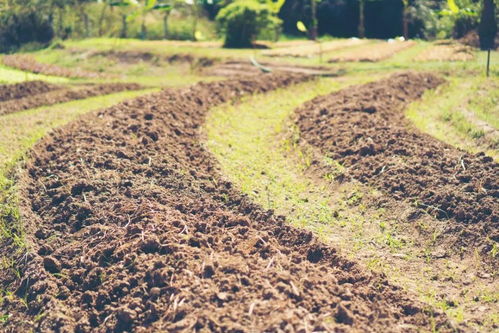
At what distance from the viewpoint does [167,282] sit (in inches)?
199

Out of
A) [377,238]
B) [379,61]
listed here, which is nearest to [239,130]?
[377,238]

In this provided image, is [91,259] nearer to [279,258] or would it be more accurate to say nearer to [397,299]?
[279,258]

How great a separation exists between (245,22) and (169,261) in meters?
20.5

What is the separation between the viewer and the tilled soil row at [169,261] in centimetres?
471

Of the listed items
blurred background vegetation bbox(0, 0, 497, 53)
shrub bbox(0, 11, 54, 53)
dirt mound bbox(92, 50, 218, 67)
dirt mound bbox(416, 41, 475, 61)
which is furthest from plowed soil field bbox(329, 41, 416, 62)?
shrub bbox(0, 11, 54, 53)

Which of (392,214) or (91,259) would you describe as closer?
(91,259)

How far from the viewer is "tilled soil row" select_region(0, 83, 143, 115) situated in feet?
43.8

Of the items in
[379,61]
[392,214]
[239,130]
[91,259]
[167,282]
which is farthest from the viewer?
[379,61]

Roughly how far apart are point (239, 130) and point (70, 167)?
4051mm

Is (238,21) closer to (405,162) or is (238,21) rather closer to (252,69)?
(252,69)

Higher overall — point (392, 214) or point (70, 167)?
point (70, 167)

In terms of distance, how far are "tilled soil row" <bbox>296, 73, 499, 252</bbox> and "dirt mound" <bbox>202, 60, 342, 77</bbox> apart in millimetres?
5820

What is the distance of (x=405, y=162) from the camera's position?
27.8 feet

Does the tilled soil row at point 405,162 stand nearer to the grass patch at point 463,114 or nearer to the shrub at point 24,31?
the grass patch at point 463,114
